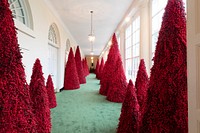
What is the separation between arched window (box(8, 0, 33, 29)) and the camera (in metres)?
3.47

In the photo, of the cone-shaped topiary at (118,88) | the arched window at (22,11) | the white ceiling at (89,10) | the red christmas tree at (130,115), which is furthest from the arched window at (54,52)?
the red christmas tree at (130,115)

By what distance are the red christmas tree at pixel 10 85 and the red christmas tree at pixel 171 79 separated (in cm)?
131

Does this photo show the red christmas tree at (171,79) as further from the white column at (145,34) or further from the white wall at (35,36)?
the white column at (145,34)

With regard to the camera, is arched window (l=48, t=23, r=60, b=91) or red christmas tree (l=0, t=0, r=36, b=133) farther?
arched window (l=48, t=23, r=60, b=91)

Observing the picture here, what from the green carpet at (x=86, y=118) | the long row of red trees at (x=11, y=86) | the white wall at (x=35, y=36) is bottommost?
the green carpet at (x=86, y=118)

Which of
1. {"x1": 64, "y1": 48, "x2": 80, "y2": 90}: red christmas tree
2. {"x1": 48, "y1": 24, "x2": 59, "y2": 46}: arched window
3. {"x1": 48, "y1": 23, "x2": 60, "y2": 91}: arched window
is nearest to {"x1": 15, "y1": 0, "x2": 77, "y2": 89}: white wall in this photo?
{"x1": 48, "y1": 24, "x2": 59, "y2": 46}: arched window

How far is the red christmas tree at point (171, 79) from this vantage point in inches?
64.4

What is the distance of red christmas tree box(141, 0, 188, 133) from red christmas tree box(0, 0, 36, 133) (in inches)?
51.6

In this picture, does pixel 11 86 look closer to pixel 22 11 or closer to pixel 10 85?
pixel 10 85

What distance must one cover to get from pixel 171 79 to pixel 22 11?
3.58 metres

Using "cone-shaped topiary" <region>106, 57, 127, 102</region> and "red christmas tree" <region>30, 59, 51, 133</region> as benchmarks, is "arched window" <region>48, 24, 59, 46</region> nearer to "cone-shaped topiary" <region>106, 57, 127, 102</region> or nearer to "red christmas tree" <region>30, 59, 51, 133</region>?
"cone-shaped topiary" <region>106, 57, 127, 102</region>

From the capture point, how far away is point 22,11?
12.3 feet

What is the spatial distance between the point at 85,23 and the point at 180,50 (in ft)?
20.2

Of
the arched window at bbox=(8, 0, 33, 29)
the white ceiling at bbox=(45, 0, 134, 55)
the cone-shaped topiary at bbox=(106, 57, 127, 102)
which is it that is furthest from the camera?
the white ceiling at bbox=(45, 0, 134, 55)
